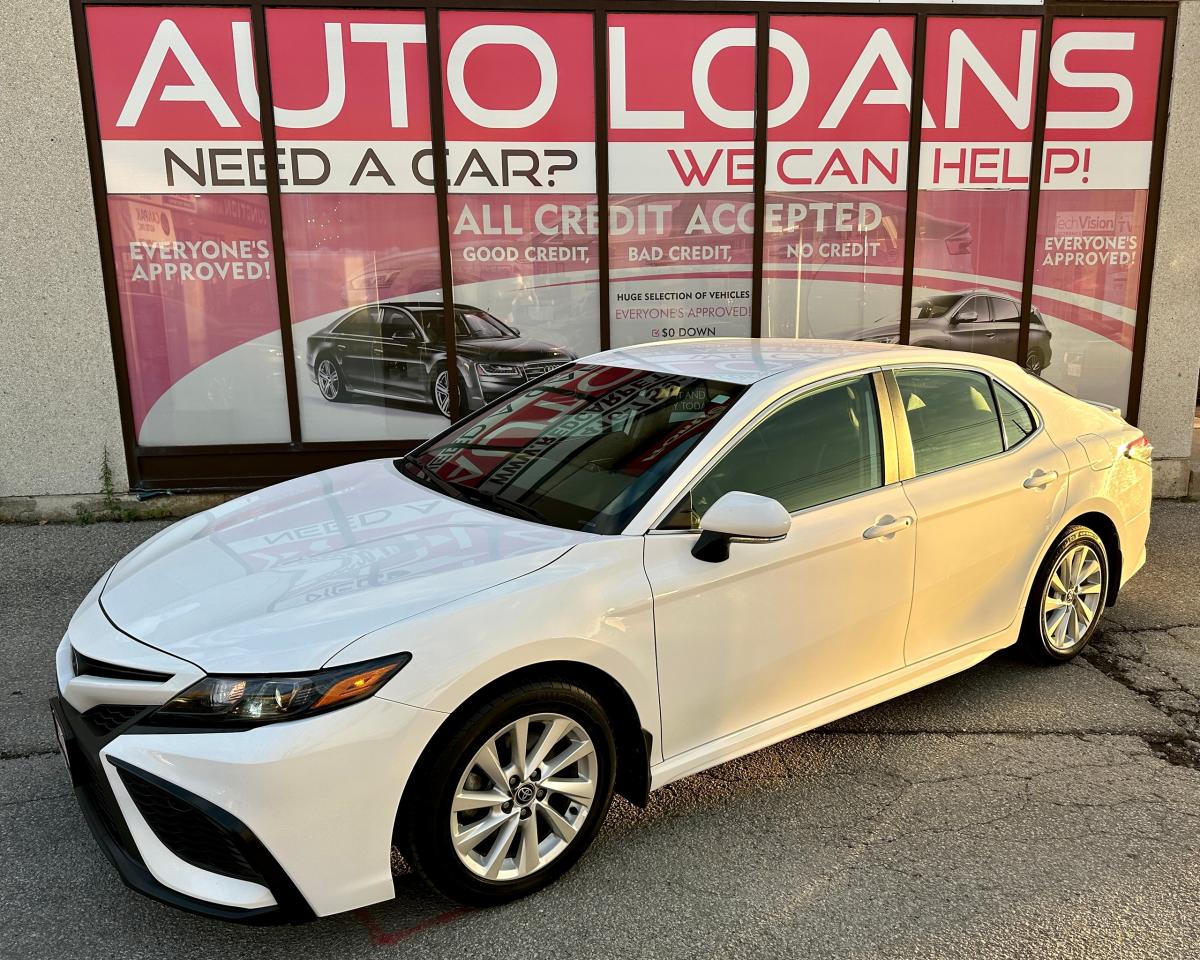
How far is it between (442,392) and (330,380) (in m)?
0.87

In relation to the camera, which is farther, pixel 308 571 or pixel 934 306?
pixel 934 306

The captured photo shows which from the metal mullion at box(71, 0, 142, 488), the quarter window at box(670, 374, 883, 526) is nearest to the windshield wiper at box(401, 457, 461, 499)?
the quarter window at box(670, 374, 883, 526)

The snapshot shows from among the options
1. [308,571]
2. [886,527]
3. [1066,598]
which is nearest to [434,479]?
[308,571]

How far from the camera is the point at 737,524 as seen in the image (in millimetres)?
2908

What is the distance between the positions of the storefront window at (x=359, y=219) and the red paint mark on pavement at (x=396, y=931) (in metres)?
5.15

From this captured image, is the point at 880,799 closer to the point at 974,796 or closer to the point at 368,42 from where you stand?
the point at 974,796

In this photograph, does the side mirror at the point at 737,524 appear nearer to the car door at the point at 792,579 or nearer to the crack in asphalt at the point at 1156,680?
the car door at the point at 792,579

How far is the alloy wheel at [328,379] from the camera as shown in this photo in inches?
293

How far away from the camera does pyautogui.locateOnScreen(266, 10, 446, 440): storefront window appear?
6980 mm

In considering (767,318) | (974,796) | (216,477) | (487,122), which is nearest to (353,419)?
(216,477)

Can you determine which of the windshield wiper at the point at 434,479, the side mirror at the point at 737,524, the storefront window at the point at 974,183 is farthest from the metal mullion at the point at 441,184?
the side mirror at the point at 737,524

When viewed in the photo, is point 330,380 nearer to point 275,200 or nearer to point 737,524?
point 275,200

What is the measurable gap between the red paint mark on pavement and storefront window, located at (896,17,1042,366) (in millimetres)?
6501

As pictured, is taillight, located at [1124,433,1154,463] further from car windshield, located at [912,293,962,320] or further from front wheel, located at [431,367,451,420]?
front wheel, located at [431,367,451,420]
